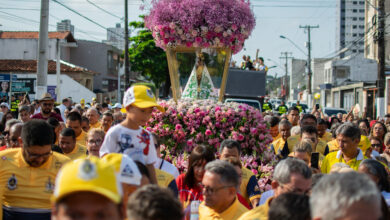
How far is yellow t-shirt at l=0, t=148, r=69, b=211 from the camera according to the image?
427 centimetres

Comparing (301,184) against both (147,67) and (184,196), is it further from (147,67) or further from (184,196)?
(147,67)

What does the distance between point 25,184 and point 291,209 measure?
2.50 meters

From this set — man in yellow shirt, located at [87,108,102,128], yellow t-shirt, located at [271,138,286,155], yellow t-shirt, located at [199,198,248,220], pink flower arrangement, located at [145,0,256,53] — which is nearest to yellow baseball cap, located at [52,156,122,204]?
yellow t-shirt, located at [199,198,248,220]

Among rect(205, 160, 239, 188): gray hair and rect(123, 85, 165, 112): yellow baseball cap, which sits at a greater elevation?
rect(123, 85, 165, 112): yellow baseball cap

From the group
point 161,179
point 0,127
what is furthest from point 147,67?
point 161,179

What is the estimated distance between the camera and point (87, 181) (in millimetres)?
2139

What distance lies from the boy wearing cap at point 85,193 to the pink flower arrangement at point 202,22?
5.84 m

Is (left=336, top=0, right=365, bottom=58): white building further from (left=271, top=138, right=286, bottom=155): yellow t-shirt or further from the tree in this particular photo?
(left=271, top=138, right=286, bottom=155): yellow t-shirt

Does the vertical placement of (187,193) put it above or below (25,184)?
below

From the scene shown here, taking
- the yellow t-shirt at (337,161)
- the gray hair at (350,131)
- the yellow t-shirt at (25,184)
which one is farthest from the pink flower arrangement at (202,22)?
the yellow t-shirt at (25,184)

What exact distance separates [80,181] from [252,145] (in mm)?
5603

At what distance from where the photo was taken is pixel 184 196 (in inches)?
196

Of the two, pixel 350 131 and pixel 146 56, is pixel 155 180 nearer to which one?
pixel 350 131

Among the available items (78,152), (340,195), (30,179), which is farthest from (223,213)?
(78,152)
